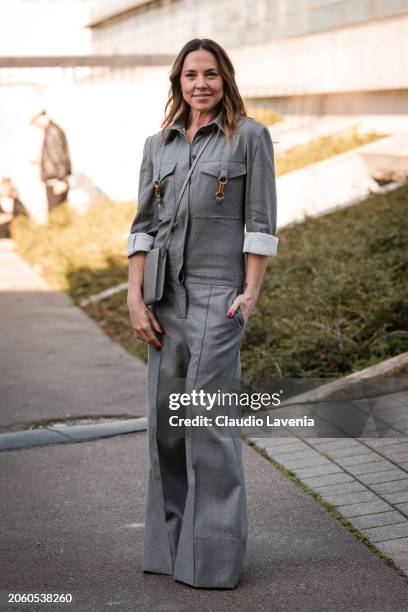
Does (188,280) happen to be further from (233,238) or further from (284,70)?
(284,70)

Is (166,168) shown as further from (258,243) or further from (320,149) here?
(320,149)

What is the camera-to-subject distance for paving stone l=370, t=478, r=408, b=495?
15.6 ft

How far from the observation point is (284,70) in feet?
58.7

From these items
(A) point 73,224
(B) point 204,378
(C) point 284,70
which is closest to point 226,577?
(B) point 204,378

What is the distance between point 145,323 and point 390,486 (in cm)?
176

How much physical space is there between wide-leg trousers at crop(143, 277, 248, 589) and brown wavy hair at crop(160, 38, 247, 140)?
0.62m

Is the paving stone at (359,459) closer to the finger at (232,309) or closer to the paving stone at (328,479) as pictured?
the paving stone at (328,479)

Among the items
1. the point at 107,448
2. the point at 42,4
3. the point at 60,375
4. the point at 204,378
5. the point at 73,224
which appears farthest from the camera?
the point at 42,4

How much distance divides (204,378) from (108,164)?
13.7 m

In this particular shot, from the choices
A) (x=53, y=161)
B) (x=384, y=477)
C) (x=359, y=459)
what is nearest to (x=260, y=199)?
(x=384, y=477)

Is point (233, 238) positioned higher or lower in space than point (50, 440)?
higher

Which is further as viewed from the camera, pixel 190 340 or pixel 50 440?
pixel 50 440

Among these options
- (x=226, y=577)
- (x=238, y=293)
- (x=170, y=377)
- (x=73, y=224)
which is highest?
(x=238, y=293)

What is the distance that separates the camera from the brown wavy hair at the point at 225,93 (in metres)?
3.66
